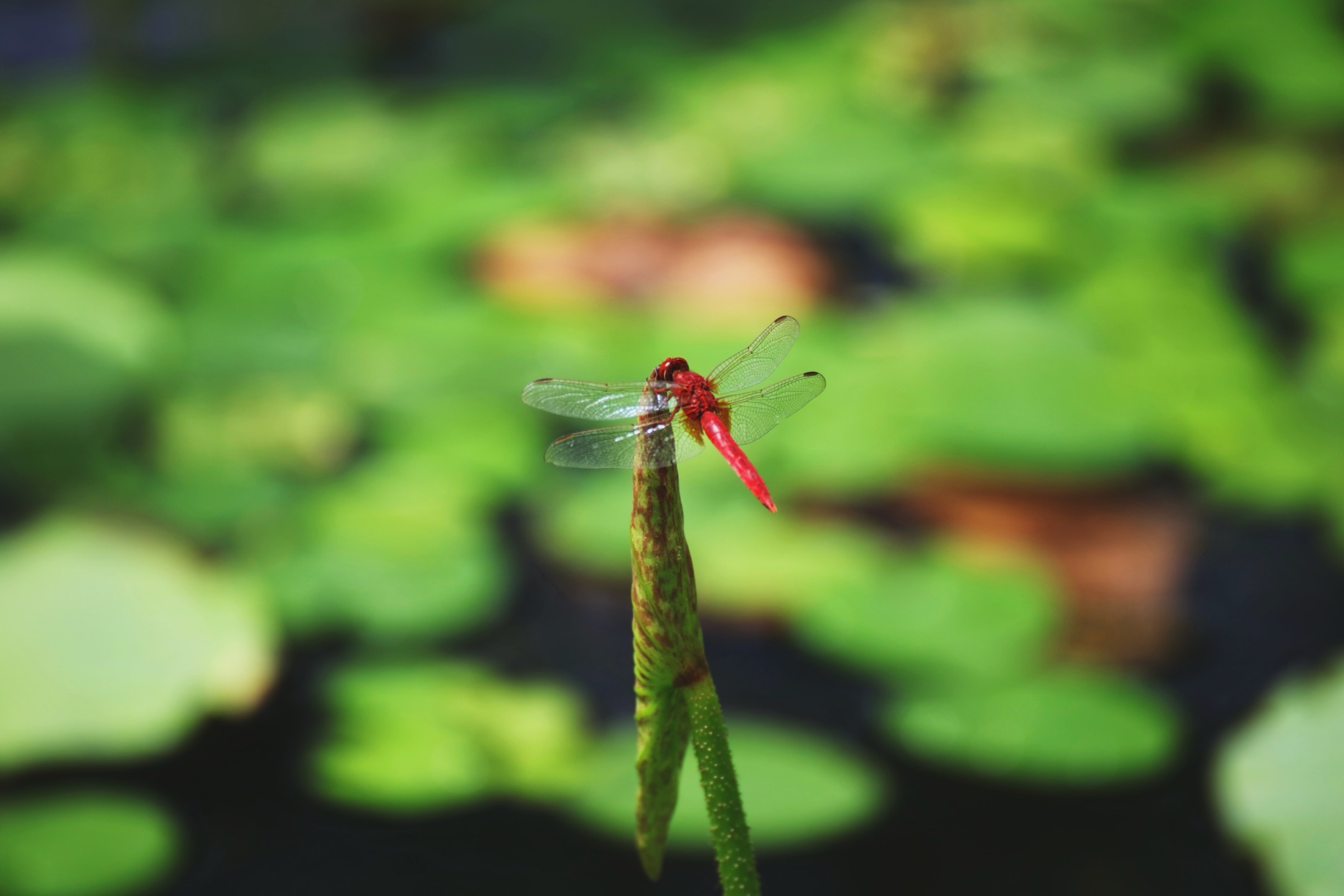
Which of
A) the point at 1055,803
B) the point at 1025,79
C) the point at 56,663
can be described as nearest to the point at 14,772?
the point at 56,663

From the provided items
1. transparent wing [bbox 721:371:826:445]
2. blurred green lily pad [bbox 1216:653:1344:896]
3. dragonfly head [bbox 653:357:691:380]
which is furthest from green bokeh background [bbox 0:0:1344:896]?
dragonfly head [bbox 653:357:691:380]

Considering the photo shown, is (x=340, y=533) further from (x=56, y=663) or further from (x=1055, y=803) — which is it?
(x=1055, y=803)

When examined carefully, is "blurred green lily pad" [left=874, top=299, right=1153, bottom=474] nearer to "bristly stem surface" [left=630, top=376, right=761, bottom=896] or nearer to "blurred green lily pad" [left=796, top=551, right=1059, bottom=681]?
"blurred green lily pad" [left=796, top=551, right=1059, bottom=681]

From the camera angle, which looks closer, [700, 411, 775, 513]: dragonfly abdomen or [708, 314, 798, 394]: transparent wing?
[700, 411, 775, 513]: dragonfly abdomen

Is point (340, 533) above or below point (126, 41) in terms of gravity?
below

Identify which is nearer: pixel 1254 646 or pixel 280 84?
pixel 1254 646

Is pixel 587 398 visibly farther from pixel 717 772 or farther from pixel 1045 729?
pixel 1045 729

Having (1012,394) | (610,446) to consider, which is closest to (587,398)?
(610,446)
